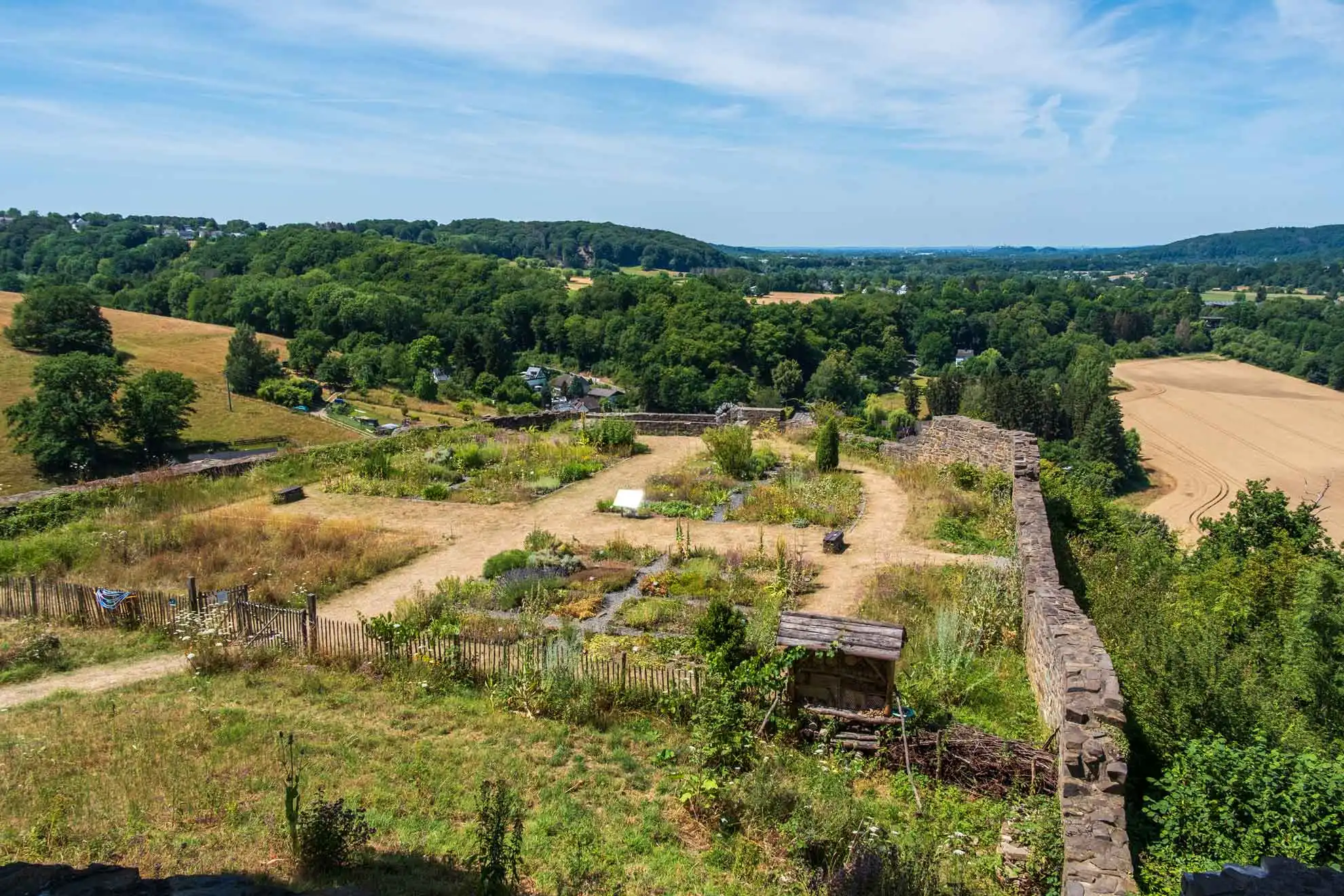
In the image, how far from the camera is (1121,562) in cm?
1390

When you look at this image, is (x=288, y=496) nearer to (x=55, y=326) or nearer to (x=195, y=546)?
(x=195, y=546)

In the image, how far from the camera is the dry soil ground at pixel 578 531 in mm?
13586

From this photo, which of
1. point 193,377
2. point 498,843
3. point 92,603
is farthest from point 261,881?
point 193,377

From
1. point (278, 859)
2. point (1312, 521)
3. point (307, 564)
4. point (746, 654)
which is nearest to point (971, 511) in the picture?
point (1312, 521)

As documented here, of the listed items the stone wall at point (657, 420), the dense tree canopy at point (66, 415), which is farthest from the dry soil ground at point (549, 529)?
the dense tree canopy at point (66, 415)

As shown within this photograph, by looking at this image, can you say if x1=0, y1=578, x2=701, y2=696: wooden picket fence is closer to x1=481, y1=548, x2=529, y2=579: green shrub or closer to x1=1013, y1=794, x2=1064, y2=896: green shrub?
x1=481, y1=548, x2=529, y2=579: green shrub

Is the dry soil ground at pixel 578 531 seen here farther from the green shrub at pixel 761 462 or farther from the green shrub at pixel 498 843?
the green shrub at pixel 498 843

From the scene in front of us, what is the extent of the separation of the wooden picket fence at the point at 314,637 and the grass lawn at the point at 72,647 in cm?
20

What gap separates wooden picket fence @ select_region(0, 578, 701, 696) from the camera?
9.47 metres

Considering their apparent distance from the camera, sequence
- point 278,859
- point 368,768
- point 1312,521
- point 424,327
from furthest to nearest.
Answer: point 424,327
point 1312,521
point 368,768
point 278,859

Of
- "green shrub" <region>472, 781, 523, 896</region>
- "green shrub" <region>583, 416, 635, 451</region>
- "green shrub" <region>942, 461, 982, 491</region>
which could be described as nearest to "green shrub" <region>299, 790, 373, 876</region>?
"green shrub" <region>472, 781, 523, 896</region>

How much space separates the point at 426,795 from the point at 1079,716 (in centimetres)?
573

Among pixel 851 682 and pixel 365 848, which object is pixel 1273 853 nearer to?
pixel 851 682

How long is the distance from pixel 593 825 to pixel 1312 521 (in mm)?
15432
